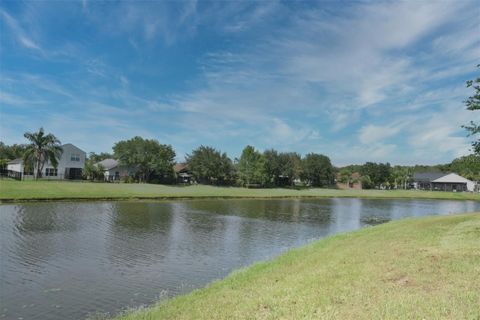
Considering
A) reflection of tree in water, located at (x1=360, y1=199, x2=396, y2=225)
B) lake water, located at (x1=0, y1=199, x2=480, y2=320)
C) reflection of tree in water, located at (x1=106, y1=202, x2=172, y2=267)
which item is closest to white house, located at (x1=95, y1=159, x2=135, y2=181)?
lake water, located at (x1=0, y1=199, x2=480, y2=320)

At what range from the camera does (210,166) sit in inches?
3423

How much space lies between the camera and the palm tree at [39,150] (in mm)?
61562

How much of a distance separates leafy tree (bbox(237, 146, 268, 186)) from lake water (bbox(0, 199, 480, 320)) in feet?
191

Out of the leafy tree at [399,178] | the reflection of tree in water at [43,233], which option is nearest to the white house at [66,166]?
the reflection of tree in water at [43,233]

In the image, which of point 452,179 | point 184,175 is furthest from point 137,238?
point 452,179

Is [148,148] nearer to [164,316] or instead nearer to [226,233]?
[226,233]

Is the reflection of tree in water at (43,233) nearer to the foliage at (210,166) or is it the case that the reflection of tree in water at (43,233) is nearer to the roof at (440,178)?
the foliage at (210,166)

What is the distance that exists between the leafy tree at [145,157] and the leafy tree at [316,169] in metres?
41.0

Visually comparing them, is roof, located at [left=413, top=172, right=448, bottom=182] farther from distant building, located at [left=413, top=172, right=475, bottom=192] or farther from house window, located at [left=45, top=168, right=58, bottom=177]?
house window, located at [left=45, top=168, right=58, bottom=177]

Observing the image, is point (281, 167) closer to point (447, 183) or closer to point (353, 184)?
point (353, 184)

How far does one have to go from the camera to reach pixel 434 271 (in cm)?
895

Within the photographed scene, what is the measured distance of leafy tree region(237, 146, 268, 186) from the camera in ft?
291

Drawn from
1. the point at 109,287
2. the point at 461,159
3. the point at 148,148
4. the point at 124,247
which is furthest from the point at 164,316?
the point at 148,148

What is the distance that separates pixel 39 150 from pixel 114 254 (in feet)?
179
